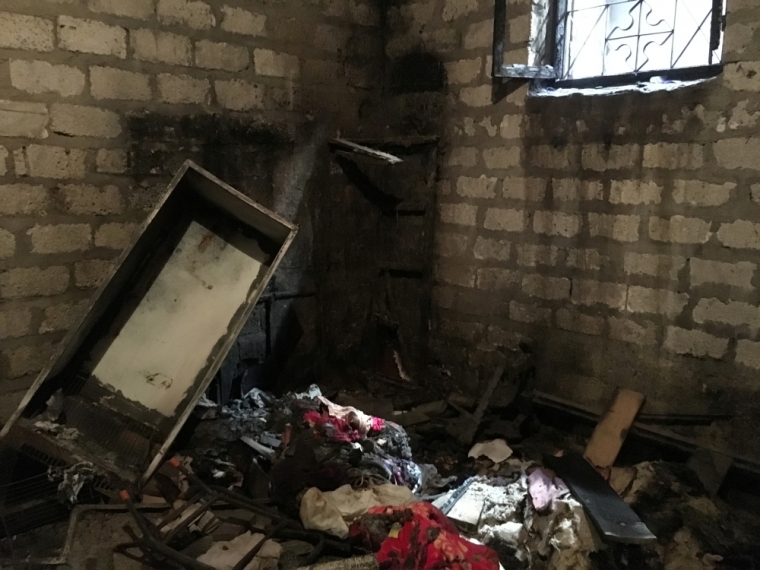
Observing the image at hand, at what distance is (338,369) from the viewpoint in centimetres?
430

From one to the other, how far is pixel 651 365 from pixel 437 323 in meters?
1.43

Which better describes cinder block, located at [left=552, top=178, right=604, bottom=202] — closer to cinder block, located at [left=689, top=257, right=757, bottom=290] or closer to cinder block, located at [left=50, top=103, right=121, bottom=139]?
cinder block, located at [left=689, top=257, right=757, bottom=290]

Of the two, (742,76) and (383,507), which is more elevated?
(742,76)

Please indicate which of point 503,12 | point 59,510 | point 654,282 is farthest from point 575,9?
point 59,510

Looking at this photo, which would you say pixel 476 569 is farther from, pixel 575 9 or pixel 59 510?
pixel 575 9

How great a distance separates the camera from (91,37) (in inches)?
119

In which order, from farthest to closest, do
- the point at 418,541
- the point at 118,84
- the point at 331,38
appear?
the point at 331,38 < the point at 118,84 < the point at 418,541

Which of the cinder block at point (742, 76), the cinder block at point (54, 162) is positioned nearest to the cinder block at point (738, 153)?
the cinder block at point (742, 76)

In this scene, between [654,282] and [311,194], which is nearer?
[654,282]

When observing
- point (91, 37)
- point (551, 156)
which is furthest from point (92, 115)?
point (551, 156)

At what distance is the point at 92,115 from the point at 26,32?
45cm

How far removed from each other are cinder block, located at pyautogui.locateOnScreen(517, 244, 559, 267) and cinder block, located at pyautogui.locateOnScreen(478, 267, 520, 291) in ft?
0.33

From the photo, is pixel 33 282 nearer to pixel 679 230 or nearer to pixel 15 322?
pixel 15 322

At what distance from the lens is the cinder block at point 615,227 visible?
3082 millimetres
